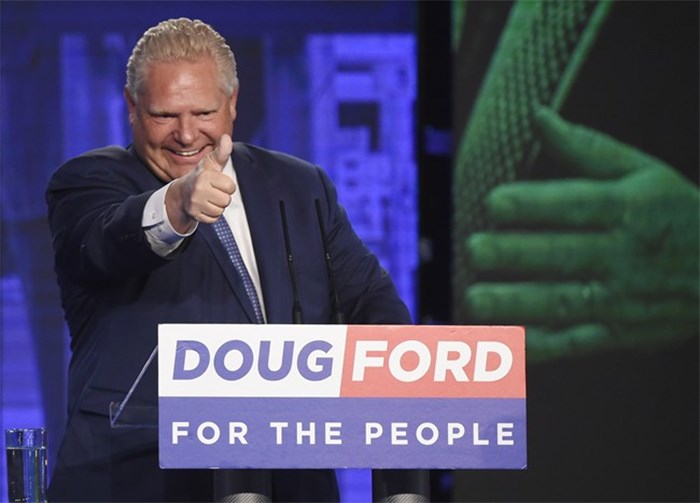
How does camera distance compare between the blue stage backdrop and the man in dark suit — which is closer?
the man in dark suit

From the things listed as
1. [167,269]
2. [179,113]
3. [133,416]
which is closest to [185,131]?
[179,113]

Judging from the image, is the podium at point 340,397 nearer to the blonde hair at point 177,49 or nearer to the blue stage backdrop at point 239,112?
the blonde hair at point 177,49

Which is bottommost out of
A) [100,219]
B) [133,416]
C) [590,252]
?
[590,252]

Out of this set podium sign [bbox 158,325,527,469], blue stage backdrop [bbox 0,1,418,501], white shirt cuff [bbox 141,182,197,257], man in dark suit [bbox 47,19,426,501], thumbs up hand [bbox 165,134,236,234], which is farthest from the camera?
blue stage backdrop [bbox 0,1,418,501]

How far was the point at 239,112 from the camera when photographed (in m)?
4.48

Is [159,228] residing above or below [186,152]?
below

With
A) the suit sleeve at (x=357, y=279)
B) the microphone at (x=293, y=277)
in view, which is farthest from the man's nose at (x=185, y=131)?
the suit sleeve at (x=357, y=279)

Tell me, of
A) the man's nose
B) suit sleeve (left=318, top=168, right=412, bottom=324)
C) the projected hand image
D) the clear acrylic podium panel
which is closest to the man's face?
the man's nose

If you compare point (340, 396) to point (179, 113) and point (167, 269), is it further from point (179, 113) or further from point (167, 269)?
point (179, 113)

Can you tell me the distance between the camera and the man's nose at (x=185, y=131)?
95.3 inches

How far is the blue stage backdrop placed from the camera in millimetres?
4418

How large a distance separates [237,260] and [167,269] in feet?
0.44

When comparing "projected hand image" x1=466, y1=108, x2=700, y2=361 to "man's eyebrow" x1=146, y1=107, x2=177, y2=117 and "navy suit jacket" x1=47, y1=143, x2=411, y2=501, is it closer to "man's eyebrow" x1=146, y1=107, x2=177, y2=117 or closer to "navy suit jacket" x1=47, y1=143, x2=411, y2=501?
"navy suit jacket" x1=47, y1=143, x2=411, y2=501

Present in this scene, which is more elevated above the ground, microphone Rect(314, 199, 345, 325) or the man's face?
the man's face
